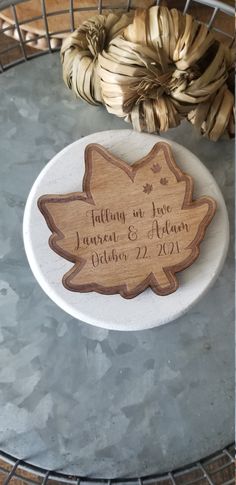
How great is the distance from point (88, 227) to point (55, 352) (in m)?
0.16

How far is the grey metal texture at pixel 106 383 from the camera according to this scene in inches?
26.9

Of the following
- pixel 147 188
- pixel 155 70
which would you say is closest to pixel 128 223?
pixel 147 188

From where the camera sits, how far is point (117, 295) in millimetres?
683

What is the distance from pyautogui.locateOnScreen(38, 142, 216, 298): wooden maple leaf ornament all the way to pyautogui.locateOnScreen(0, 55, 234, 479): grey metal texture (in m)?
0.07

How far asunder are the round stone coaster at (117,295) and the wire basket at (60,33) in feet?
0.61

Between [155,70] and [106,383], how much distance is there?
1.25 ft

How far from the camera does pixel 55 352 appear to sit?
2.31ft

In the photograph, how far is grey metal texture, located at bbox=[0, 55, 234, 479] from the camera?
0.68 meters

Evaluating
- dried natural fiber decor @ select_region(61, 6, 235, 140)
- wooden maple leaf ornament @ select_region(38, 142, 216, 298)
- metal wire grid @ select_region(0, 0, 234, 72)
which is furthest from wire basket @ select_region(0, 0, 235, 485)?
wooden maple leaf ornament @ select_region(38, 142, 216, 298)

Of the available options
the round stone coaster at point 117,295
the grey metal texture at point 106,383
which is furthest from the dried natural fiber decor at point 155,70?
the grey metal texture at point 106,383

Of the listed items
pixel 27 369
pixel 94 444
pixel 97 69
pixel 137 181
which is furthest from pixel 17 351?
pixel 97 69

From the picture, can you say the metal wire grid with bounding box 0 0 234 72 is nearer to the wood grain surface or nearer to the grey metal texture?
the wood grain surface

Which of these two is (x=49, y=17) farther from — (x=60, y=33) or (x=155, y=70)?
(x=155, y=70)

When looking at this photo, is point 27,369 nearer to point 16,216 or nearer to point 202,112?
point 16,216
